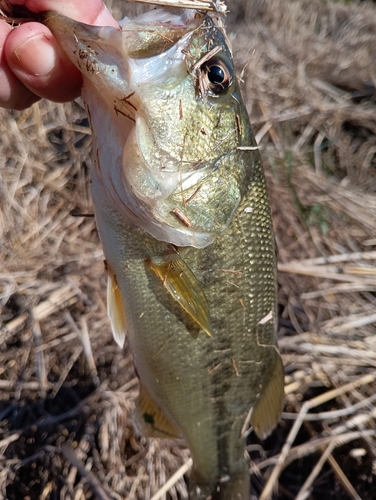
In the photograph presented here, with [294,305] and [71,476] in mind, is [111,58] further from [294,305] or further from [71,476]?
[294,305]

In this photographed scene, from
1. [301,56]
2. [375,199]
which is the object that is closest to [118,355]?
[375,199]

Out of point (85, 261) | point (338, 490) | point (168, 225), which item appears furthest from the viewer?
point (85, 261)

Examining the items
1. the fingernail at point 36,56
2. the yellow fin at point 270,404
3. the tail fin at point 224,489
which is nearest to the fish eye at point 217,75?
the fingernail at point 36,56

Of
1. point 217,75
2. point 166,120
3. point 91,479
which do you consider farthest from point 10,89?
point 91,479

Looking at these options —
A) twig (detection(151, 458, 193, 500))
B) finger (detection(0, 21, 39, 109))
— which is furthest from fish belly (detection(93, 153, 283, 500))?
twig (detection(151, 458, 193, 500))

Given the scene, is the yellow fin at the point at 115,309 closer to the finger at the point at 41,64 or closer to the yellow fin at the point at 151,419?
the yellow fin at the point at 151,419

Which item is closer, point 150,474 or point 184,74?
point 184,74

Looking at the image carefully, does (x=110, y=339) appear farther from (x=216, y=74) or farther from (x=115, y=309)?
(x=216, y=74)
